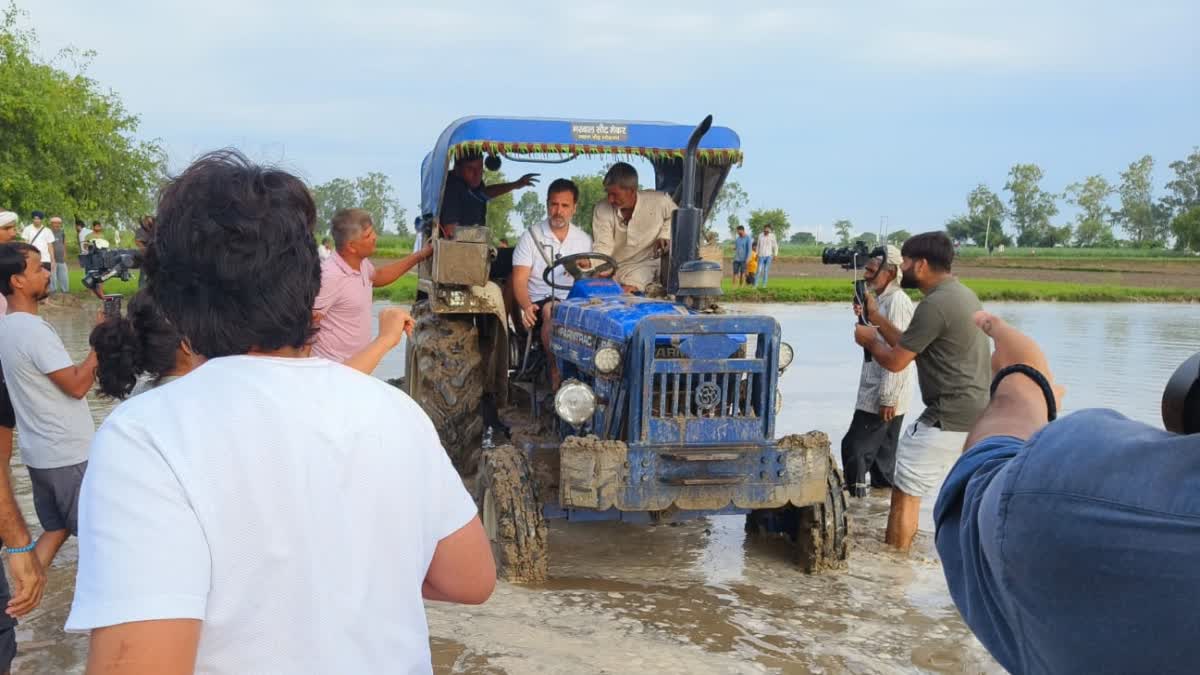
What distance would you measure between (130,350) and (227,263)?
2369 millimetres

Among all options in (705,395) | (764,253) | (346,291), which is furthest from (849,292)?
(705,395)

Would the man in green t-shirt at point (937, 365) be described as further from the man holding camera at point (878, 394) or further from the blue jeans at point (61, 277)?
the blue jeans at point (61, 277)

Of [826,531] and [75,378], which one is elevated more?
[75,378]

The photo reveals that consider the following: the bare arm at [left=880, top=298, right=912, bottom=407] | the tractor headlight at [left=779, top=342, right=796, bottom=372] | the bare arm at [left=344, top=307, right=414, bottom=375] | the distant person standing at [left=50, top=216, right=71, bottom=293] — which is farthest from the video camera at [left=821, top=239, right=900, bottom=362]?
the distant person standing at [left=50, top=216, right=71, bottom=293]

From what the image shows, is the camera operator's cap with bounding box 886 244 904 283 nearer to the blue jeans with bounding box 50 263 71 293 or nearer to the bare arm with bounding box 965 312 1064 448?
the bare arm with bounding box 965 312 1064 448

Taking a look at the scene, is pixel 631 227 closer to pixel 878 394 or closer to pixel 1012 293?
pixel 878 394

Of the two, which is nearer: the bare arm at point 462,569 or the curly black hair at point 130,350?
the bare arm at point 462,569

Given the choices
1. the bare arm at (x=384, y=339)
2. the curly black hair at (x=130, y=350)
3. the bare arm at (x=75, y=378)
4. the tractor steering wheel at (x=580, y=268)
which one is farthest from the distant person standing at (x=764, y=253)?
the bare arm at (x=384, y=339)

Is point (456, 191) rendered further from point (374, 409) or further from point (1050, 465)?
point (1050, 465)

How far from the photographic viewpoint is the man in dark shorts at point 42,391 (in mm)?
4191

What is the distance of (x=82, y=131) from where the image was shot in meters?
27.2

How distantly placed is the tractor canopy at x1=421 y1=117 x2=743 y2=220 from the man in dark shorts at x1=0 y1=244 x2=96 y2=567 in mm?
2896

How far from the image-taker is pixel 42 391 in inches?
167

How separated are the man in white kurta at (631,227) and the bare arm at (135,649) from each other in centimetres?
574
